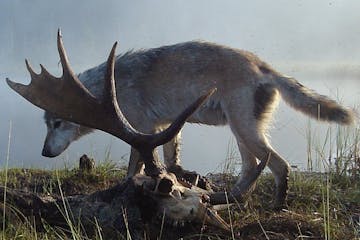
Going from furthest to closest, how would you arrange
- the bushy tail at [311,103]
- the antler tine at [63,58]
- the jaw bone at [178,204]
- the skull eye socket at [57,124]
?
the skull eye socket at [57,124]
the bushy tail at [311,103]
the antler tine at [63,58]
the jaw bone at [178,204]

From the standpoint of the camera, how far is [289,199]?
17.4 ft

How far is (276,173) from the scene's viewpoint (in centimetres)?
537

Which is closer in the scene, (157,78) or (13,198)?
(13,198)

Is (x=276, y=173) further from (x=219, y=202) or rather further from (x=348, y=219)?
(x=219, y=202)

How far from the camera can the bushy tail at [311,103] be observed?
5.46 metres

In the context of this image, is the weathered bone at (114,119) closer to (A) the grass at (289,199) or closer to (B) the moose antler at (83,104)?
(B) the moose antler at (83,104)

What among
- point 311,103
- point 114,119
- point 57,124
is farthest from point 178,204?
point 57,124

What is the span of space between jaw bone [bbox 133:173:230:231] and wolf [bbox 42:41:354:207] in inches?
42.1

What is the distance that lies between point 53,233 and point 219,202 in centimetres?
105

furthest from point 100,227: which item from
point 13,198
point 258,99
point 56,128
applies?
point 56,128

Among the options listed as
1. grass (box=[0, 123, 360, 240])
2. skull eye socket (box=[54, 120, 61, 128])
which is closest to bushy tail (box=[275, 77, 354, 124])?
grass (box=[0, 123, 360, 240])

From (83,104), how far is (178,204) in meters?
0.96

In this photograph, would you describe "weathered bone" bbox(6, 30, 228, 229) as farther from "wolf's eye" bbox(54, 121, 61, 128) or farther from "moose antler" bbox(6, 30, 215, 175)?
"wolf's eye" bbox(54, 121, 61, 128)

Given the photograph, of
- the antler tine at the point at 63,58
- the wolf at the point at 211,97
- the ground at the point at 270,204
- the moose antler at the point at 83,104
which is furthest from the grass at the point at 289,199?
the antler tine at the point at 63,58
